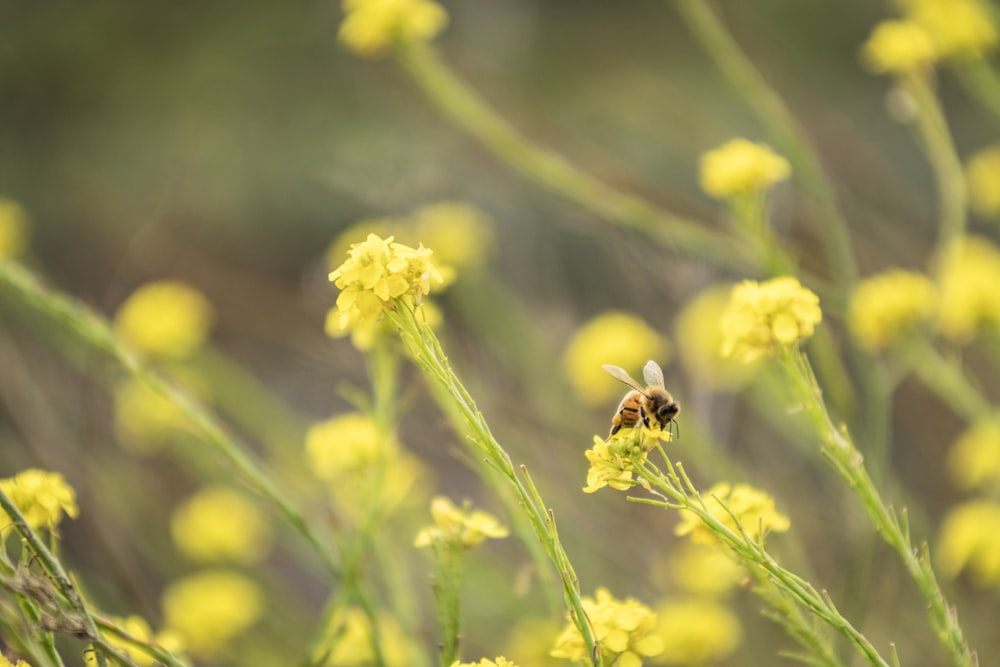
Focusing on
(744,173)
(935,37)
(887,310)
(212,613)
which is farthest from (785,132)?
(212,613)

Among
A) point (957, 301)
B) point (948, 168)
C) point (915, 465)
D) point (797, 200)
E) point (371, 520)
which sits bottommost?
point (371, 520)

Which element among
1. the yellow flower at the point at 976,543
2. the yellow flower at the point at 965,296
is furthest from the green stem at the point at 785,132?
the yellow flower at the point at 976,543

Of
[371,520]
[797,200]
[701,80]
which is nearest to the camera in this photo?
[371,520]

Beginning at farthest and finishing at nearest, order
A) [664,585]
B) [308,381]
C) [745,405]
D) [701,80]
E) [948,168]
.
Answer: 1. [701,80]
2. [308,381]
3. [745,405]
4. [664,585]
5. [948,168]

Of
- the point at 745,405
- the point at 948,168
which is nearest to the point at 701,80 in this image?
the point at 745,405

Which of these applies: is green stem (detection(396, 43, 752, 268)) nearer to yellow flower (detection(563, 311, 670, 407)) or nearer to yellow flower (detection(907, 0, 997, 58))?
yellow flower (detection(563, 311, 670, 407))

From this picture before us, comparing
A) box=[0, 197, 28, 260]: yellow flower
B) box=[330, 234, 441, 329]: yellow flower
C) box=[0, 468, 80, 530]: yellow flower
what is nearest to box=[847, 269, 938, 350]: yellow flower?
box=[330, 234, 441, 329]: yellow flower

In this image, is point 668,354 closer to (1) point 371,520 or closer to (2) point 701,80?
(1) point 371,520
